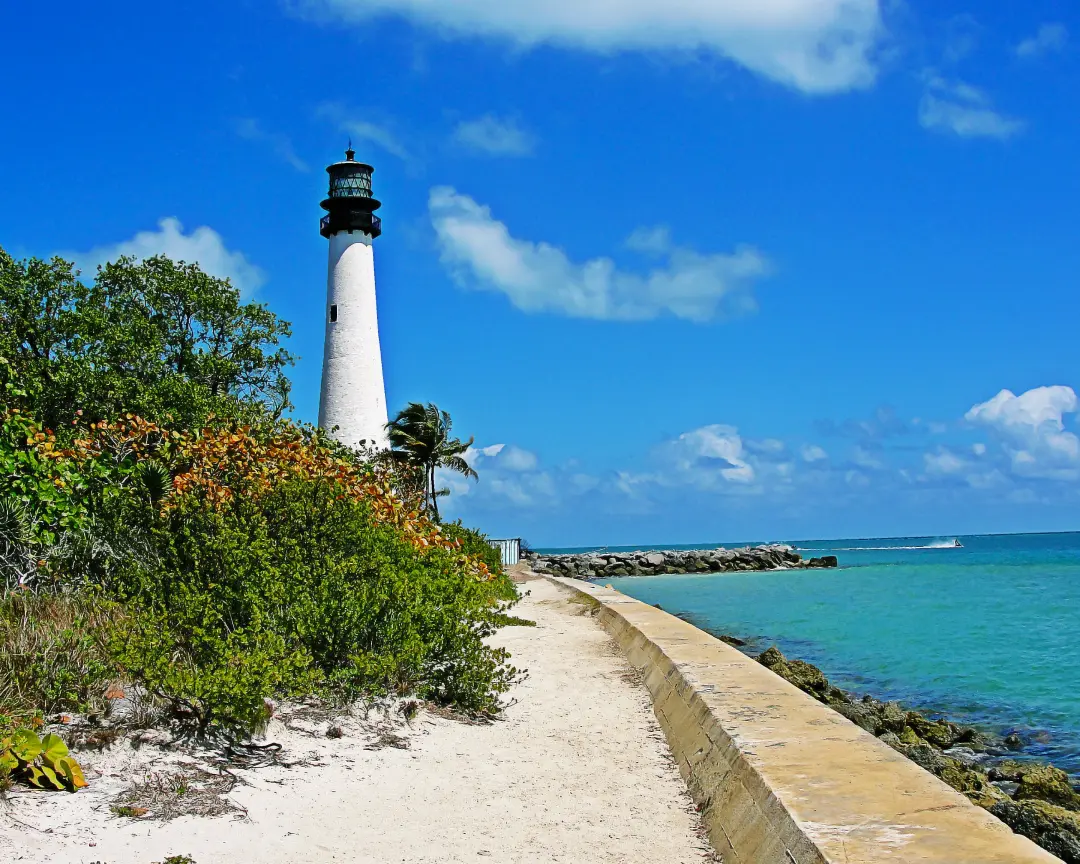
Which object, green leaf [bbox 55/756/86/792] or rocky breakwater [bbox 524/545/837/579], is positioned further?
rocky breakwater [bbox 524/545/837/579]

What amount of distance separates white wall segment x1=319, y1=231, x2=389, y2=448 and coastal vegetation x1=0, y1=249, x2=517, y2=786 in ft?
51.7

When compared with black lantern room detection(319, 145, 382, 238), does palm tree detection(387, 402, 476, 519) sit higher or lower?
lower

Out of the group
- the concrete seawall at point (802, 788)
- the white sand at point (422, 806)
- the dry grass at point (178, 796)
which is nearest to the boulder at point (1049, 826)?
the concrete seawall at point (802, 788)

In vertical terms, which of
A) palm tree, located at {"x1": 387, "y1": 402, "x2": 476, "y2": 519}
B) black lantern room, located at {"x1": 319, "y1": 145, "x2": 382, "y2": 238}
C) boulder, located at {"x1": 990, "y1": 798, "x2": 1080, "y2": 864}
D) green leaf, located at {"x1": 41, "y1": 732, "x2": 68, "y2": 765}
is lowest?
boulder, located at {"x1": 990, "y1": 798, "x2": 1080, "y2": 864}

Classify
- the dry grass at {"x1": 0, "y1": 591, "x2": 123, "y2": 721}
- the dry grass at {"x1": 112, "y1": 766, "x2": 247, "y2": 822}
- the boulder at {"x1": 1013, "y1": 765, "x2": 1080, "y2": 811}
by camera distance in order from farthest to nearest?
the boulder at {"x1": 1013, "y1": 765, "x2": 1080, "y2": 811}, the dry grass at {"x1": 0, "y1": 591, "x2": 123, "y2": 721}, the dry grass at {"x1": 112, "y1": 766, "x2": 247, "y2": 822}

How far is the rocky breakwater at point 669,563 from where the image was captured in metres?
52.5

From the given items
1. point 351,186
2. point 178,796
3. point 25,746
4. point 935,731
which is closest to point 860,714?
point 935,731

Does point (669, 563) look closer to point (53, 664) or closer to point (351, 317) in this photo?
point (351, 317)

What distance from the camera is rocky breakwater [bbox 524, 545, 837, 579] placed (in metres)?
52.5

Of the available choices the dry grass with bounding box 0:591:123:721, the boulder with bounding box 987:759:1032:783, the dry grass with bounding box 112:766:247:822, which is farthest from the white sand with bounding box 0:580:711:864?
the boulder with bounding box 987:759:1032:783

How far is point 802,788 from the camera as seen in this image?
15.4ft

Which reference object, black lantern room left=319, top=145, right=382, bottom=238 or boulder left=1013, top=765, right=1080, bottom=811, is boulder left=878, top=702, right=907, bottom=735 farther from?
black lantern room left=319, top=145, right=382, bottom=238

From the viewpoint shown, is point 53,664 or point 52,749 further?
point 53,664

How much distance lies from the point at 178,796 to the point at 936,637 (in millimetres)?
20556
